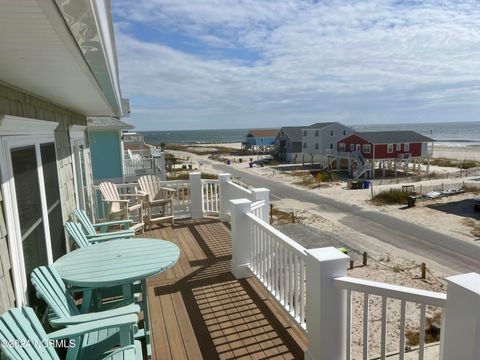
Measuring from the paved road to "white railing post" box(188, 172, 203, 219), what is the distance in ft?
26.5

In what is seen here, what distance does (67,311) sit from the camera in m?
2.44

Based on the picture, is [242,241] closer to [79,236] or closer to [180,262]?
[180,262]

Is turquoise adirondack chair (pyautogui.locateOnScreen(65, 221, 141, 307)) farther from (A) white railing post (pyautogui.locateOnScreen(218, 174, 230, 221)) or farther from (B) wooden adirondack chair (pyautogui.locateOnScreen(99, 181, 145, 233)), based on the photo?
(A) white railing post (pyautogui.locateOnScreen(218, 174, 230, 221))

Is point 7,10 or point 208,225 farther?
point 208,225

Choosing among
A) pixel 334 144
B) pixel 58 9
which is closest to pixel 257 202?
pixel 58 9

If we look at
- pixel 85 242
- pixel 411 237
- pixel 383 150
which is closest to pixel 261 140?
pixel 383 150

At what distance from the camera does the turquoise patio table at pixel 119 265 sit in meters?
2.64

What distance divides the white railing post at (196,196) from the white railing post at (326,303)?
474cm

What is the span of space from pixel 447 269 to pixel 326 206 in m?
9.31

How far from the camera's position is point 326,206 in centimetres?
1905

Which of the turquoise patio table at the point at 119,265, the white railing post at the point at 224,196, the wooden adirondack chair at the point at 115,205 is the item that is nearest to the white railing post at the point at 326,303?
the turquoise patio table at the point at 119,265

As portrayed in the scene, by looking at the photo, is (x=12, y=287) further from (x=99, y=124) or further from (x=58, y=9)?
(x=99, y=124)

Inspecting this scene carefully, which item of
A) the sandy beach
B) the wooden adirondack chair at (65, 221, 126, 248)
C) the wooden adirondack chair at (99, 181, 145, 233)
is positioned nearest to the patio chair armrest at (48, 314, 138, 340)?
the wooden adirondack chair at (65, 221, 126, 248)

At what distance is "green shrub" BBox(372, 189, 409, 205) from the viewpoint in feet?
64.1
